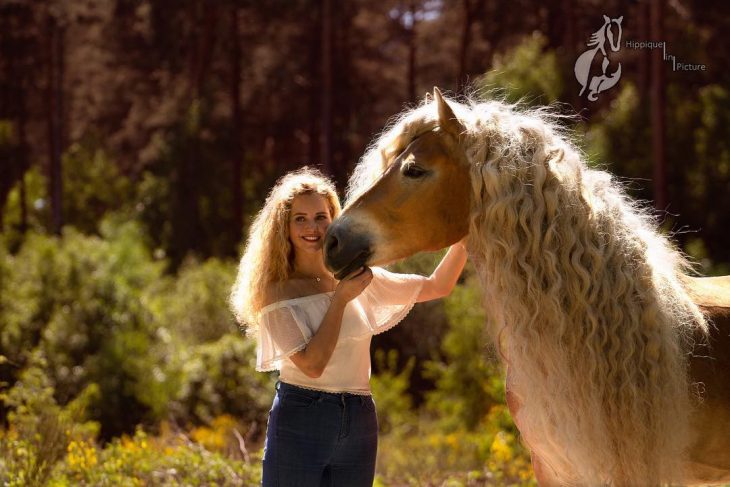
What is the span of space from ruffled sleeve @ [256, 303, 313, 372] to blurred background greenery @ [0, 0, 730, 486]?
68cm

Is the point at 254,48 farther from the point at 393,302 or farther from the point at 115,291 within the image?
the point at 393,302

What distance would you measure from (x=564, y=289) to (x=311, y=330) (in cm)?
102

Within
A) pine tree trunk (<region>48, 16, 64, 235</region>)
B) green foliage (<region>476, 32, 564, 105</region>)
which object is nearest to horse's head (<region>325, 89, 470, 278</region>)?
green foliage (<region>476, 32, 564, 105</region>)

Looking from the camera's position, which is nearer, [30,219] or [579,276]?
[579,276]

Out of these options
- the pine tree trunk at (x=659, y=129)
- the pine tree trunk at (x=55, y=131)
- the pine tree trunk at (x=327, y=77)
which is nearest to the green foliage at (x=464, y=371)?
the pine tree trunk at (x=659, y=129)

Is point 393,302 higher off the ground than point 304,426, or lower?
higher

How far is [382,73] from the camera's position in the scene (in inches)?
983

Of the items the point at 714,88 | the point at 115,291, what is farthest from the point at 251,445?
the point at 714,88

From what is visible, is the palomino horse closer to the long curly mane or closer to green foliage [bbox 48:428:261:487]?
the long curly mane

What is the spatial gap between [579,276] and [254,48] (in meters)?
23.1

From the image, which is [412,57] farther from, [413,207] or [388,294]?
[413,207]

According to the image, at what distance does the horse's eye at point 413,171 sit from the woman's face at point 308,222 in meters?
0.68

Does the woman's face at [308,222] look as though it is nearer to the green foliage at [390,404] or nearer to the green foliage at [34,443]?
the green foliage at [34,443]

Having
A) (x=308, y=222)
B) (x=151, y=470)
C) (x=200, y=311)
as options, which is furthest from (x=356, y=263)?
(x=200, y=311)
